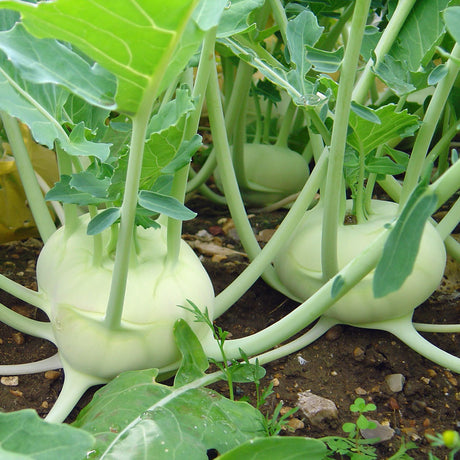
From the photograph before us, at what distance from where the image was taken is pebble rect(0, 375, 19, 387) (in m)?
0.79

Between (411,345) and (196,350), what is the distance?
29cm

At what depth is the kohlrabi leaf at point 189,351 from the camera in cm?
72

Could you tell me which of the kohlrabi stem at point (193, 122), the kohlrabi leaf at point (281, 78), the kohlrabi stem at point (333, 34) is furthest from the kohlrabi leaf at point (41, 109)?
the kohlrabi stem at point (333, 34)

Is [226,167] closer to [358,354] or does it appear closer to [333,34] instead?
[358,354]

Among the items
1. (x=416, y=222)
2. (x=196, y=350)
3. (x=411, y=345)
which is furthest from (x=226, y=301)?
(x=416, y=222)

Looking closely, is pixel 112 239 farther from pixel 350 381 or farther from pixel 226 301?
pixel 350 381

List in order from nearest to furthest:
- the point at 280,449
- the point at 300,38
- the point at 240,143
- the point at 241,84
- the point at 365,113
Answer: the point at 280,449
the point at 365,113
the point at 300,38
the point at 241,84
the point at 240,143

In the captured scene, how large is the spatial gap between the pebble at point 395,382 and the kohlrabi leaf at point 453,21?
464 millimetres

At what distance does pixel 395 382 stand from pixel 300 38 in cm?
45

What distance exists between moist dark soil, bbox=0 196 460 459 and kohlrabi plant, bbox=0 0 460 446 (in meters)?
0.03

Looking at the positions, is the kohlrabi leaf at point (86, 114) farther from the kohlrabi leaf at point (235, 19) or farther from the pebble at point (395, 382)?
the pebble at point (395, 382)

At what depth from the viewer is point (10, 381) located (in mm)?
791

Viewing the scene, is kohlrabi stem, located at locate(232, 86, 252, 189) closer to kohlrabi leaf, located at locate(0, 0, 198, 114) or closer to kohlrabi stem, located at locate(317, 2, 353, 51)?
kohlrabi stem, located at locate(317, 2, 353, 51)

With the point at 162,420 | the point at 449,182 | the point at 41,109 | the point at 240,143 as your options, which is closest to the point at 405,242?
the point at 449,182
